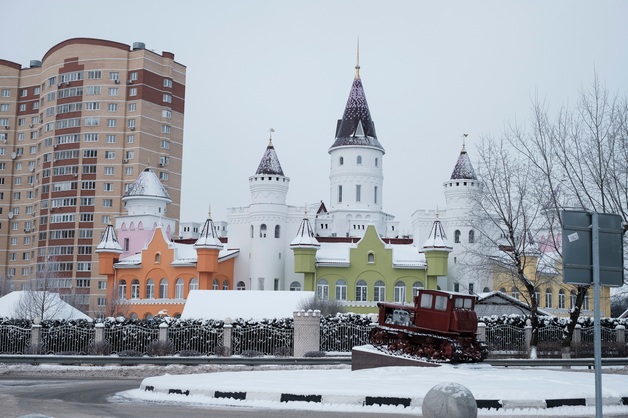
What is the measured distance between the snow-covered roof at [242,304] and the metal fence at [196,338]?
5.89m

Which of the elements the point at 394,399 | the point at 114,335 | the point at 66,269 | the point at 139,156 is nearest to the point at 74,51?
the point at 139,156

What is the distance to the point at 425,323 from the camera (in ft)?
71.5

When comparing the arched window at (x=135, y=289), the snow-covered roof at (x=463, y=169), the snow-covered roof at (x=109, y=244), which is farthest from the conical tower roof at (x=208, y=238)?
the snow-covered roof at (x=463, y=169)

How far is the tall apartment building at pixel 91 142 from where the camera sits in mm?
93812

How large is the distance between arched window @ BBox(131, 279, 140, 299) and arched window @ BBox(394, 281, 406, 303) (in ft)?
66.5

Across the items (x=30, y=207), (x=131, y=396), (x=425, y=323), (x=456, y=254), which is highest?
(x=30, y=207)

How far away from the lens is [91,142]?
311 ft

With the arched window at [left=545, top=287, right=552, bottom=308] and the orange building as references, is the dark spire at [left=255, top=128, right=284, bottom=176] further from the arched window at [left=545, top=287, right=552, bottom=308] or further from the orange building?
the arched window at [left=545, top=287, right=552, bottom=308]

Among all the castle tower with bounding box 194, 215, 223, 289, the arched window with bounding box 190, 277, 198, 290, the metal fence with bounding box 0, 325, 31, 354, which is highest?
the castle tower with bounding box 194, 215, 223, 289

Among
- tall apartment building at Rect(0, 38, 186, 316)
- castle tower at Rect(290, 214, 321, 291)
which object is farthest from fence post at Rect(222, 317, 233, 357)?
tall apartment building at Rect(0, 38, 186, 316)

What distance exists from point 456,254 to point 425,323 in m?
46.2

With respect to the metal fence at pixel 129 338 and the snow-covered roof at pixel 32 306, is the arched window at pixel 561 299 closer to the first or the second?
the snow-covered roof at pixel 32 306

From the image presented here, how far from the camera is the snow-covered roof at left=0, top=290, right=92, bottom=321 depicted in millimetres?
43812

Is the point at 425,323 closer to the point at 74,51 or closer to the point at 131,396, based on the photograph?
the point at 131,396
